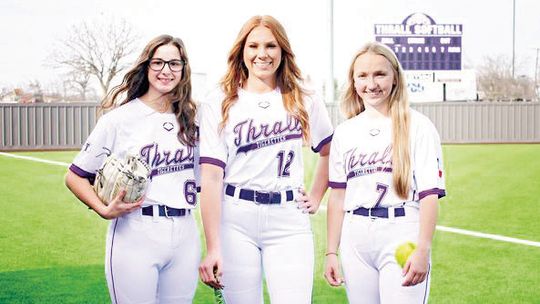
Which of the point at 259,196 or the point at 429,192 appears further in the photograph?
the point at 259,196

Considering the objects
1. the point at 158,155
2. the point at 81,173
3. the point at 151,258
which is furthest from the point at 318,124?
the point at 81,173

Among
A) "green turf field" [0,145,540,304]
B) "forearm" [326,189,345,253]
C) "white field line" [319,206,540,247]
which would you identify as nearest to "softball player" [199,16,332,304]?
"forearm" [326,189,345,253]

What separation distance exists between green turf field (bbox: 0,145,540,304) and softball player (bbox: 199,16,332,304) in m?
3.21

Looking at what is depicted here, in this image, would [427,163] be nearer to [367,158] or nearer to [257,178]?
[367,158]

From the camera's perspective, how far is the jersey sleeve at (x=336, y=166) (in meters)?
3.82

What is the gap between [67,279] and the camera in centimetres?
802

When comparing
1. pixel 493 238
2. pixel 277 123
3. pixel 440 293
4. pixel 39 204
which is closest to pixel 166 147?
pixel 277 123

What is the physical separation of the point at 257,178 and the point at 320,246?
19.9ft

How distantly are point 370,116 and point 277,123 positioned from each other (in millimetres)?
446

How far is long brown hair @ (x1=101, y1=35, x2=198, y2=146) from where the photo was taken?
3.90 meters

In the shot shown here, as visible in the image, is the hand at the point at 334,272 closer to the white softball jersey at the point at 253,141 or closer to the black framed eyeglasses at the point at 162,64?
the white softball jersey at the point at 253,141

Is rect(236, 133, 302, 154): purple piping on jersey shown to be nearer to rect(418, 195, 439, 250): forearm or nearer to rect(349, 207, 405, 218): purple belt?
rect(349, 207, 405, 218): purple belt

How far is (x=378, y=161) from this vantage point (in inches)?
144

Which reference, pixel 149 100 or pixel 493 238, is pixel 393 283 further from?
pixel 493 238
